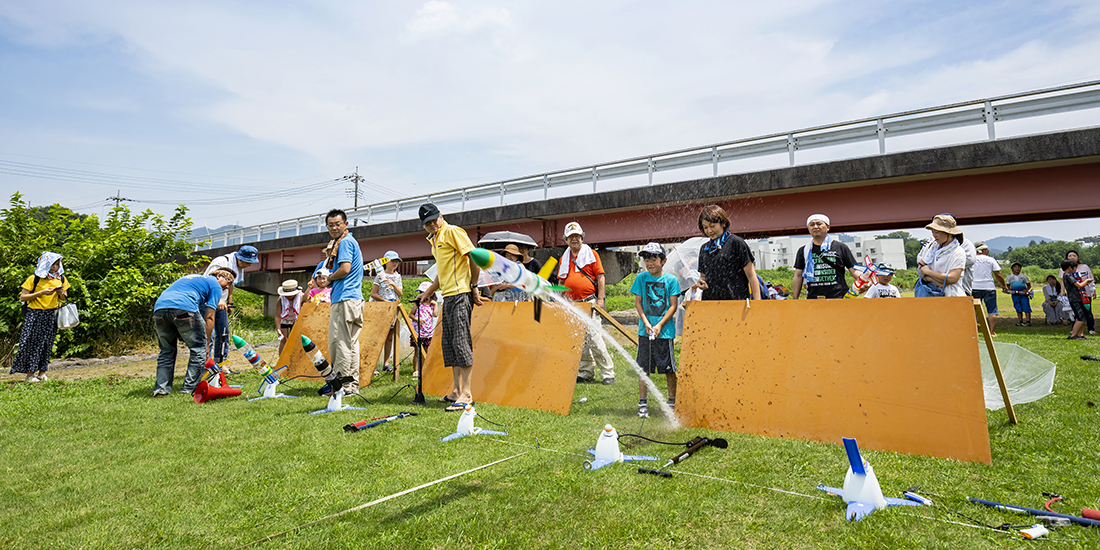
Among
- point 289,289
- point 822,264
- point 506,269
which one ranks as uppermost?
point 289,289

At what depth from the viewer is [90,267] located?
1366 cm

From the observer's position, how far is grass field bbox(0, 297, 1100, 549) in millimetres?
2576

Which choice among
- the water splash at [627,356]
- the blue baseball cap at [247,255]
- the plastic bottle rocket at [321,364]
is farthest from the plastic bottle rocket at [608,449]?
the blue baseball cap at [247,255]

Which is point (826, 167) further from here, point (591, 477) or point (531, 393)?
point (591, 477)

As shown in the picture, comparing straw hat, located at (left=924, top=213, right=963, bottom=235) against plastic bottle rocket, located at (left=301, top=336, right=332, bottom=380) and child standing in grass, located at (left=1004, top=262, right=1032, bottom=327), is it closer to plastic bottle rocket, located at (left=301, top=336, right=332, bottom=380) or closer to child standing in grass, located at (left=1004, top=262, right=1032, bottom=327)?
plastic bottle rocket, located at (left=301, top=336, right=332, bottom=380)

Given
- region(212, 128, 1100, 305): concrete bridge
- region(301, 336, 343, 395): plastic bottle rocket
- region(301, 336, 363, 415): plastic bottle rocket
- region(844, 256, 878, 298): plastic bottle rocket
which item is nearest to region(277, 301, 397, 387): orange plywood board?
region(301, 336, 343, 395): plastic bottle rocket

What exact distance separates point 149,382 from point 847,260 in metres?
9.69

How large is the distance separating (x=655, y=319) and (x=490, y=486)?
2.93 metres

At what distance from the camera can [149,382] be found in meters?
8.19

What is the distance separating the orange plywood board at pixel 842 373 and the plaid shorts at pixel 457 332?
2.29 meters

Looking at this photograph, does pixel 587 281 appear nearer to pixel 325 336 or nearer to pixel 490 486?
pixel 490 486

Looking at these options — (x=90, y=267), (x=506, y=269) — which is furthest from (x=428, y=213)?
(x=90, y=267)

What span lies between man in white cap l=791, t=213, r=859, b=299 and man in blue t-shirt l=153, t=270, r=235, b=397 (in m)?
7.45

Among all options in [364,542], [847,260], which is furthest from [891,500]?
[847,260]
